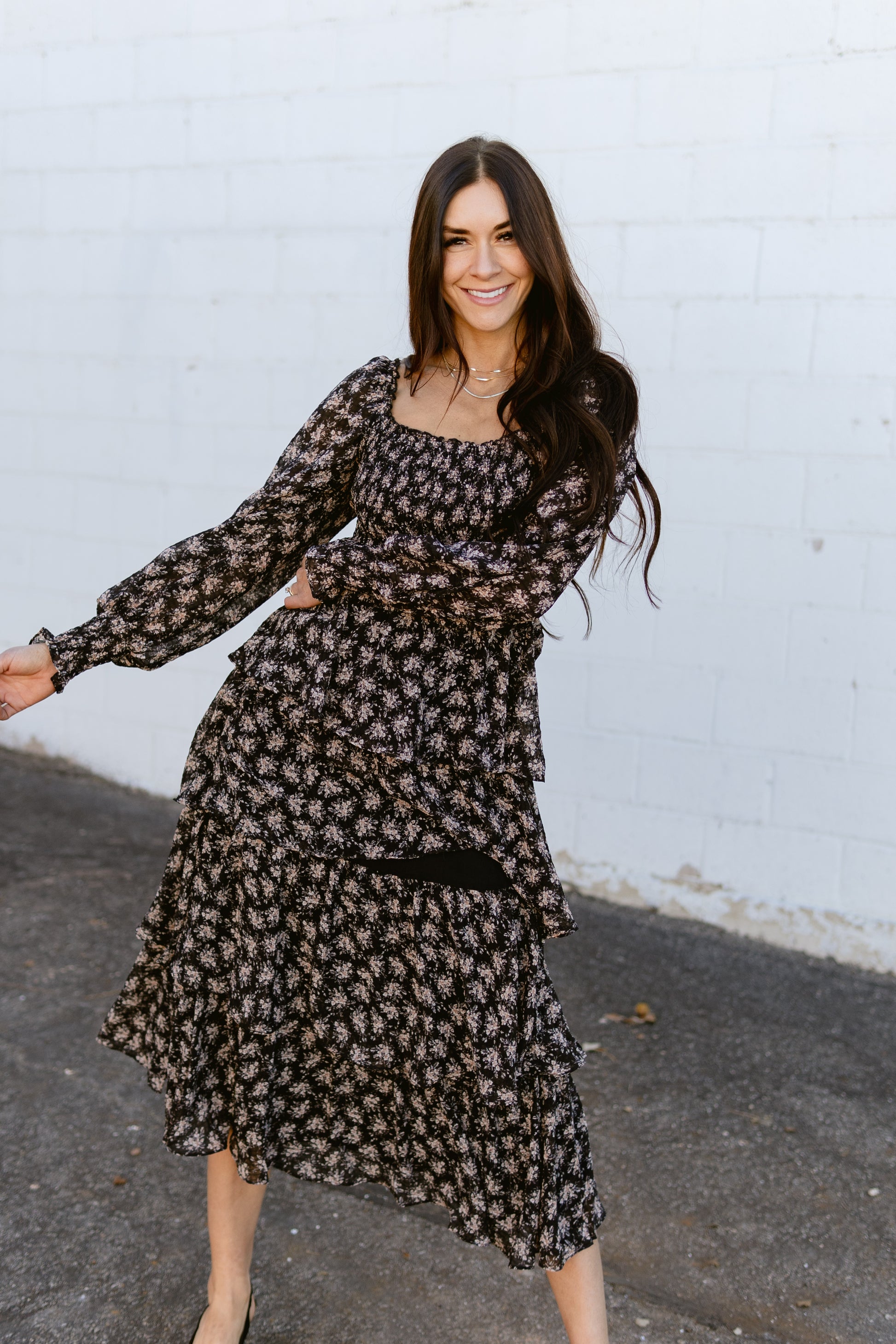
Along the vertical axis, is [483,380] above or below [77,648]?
above

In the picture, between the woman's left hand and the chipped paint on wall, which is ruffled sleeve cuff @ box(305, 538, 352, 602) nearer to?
the woman's left hand

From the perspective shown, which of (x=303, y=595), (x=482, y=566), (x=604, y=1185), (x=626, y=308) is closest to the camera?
(x=482, y=566)

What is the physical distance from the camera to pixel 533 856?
1.78 metres

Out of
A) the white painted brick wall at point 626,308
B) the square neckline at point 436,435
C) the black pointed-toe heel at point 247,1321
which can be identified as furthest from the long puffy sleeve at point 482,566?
the white painted brick wall at point 626,308

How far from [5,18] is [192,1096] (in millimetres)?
3947

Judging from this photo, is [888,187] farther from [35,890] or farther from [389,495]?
[35,890]

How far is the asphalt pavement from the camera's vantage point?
2.05 m

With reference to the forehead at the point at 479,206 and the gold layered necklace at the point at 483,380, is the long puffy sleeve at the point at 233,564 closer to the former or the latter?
the gold layered necklace at the point at 483,380

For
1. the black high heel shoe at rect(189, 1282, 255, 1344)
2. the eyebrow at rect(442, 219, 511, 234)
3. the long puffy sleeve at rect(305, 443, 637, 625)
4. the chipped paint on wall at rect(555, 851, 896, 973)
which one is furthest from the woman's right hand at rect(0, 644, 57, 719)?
the chipped paint on wall at rect(555, 851, 896, 973)

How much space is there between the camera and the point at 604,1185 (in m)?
2.43

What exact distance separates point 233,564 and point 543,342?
0.56 m

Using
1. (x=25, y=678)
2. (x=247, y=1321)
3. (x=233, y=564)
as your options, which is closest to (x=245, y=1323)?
(x=247, y=1321)

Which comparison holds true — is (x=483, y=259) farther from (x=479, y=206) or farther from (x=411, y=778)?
(x=411, y=778)

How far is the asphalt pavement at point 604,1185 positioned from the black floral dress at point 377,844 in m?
0.37
